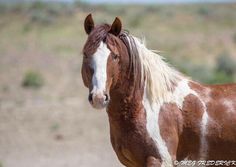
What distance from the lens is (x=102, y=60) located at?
4656 millimetres

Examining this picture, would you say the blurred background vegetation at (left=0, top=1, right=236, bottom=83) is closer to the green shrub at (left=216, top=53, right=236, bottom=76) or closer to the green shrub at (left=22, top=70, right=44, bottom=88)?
the green shrub at (left=216, top=53, right=236, bottom=76)

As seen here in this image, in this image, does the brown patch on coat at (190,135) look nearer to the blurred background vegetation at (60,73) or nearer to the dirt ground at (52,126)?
the blurred background vegetation at (60,73)

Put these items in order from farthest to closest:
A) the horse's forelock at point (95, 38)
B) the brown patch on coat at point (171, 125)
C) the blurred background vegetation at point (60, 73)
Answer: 1. the blurred background vegetation at point (60, 73)
2. the brown patch on coat at point (171, 125)
3. the horse's forelock at point (95, 38)


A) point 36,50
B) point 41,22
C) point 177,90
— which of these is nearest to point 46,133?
point 177,90

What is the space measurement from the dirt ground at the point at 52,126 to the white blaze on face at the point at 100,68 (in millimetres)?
4883

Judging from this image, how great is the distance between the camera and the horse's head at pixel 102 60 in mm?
4531

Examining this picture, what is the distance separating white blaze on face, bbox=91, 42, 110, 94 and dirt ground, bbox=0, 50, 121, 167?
488cm

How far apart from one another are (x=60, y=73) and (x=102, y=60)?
586 inches

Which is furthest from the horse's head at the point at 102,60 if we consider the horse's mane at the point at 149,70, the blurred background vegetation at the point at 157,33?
the blurred background vegetation at the point at 157,33

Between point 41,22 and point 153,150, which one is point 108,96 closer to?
point 153,150

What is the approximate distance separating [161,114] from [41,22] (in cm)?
3251

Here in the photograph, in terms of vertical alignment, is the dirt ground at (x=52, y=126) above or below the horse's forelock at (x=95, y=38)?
below

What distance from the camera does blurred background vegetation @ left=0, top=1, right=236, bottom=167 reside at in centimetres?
1130

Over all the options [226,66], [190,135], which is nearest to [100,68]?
[190,135]
